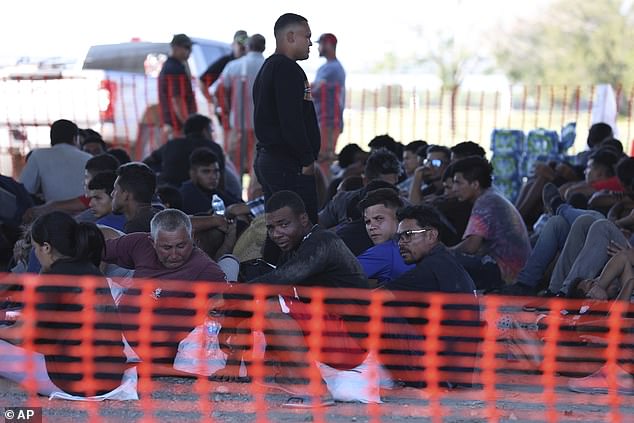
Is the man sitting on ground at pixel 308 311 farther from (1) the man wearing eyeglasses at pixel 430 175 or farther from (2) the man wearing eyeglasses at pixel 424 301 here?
(1) the man wearing eyeglasses at pixel 430 175

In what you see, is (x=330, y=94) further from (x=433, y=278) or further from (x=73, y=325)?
(x=73, y=325)

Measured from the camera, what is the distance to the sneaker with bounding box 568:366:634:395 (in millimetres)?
6754

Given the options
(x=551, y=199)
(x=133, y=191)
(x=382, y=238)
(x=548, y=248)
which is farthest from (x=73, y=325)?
(x=551, y=199)

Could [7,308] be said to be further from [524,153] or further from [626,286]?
[524,153]

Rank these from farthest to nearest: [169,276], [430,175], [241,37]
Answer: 1. [241,37]
2. [430,175]
3. [169,276]

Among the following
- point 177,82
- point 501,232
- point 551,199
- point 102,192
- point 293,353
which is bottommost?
point 293,353

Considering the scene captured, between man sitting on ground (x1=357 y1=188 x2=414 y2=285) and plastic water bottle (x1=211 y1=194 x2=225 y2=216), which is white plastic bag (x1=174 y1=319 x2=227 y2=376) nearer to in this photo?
man sitting on ground (x1=357 y1=188 x2=414 y2=285)

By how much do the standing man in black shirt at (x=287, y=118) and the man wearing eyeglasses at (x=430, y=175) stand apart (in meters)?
2.50

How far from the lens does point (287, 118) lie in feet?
25.6

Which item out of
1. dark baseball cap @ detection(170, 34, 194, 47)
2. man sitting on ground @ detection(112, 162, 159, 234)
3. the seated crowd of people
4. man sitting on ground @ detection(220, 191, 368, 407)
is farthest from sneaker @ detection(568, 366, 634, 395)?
dark baseball cap @ detection(170, 34, 194, 47)

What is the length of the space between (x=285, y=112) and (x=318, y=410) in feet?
7.29

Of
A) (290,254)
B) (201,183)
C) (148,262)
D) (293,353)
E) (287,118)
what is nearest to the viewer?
(293,353)

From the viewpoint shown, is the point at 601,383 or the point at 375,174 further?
the point at 375,174

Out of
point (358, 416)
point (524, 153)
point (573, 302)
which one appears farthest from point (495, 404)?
point (524, 153)
